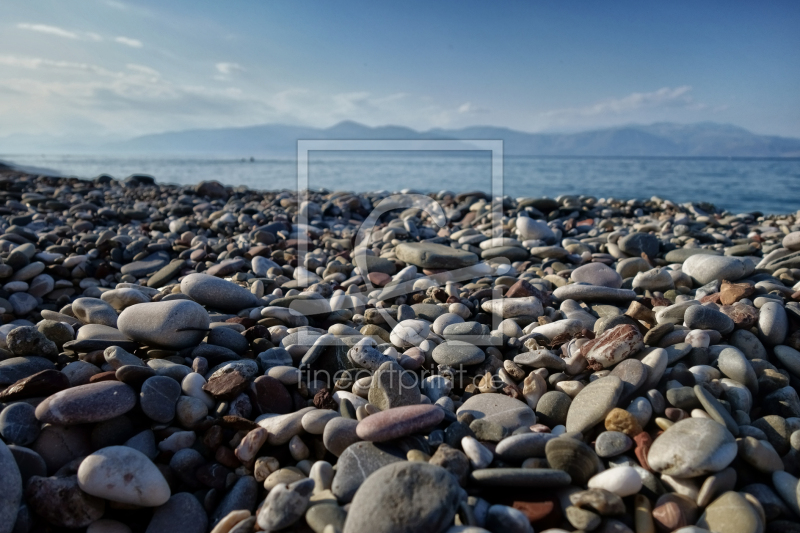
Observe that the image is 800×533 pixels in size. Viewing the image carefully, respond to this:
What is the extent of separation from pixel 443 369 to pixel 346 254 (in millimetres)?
2538

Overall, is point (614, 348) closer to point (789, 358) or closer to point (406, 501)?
point (789, 358)

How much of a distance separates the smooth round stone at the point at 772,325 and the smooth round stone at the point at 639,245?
181 cm

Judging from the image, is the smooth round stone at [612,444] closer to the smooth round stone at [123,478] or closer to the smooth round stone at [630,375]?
the smooth round stone at [630,375]

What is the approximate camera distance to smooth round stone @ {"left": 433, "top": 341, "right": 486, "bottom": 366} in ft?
7.39

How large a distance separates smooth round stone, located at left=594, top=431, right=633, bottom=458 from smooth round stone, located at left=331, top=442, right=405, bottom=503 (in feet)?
2.18

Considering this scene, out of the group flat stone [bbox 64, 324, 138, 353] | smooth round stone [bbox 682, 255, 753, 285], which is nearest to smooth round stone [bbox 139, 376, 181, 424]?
flat stone [bbox 64, 324, 138, 353]

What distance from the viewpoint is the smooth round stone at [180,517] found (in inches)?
60.8

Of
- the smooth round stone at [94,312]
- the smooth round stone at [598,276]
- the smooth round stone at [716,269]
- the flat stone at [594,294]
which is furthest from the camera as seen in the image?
the smooth round stone at [598,276]

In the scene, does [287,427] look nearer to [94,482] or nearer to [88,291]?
[94,482]

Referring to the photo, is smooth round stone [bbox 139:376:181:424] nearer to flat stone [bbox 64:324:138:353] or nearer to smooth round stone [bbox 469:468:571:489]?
flat stone [bbox 64:324:138:353]

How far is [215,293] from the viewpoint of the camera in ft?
9.86

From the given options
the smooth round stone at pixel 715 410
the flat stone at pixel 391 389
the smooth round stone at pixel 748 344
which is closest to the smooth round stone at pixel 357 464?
the flat stone at pixel 391 389

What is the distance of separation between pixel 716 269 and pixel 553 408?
1999 millimetres

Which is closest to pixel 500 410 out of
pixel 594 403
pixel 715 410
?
pixel 594 403
